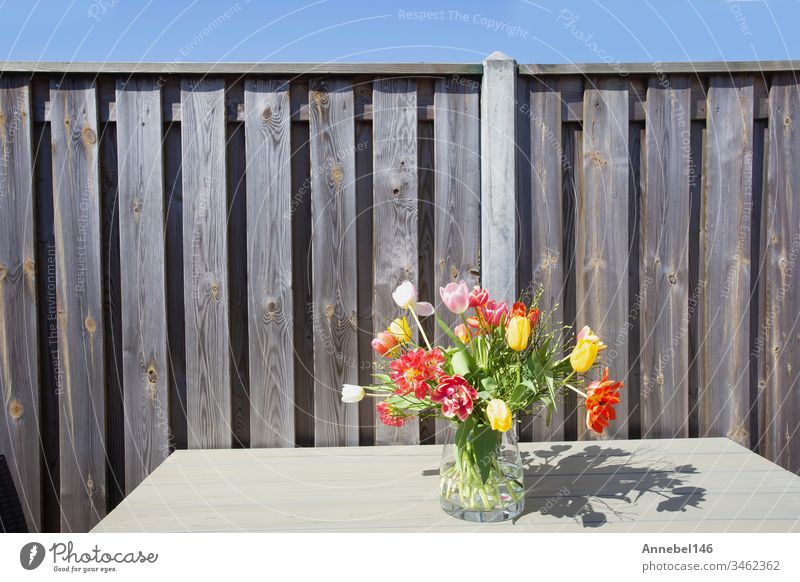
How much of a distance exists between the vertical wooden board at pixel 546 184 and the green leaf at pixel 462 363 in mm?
675

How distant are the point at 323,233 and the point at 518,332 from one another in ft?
2.82

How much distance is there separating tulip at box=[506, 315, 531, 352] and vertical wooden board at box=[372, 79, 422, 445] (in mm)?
683

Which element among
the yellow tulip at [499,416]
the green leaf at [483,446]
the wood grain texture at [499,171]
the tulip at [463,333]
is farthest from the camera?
the wood grain texture at [499,171]

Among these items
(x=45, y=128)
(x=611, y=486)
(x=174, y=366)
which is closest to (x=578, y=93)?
(x=611, y=486)

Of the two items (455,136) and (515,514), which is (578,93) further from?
(515,514)

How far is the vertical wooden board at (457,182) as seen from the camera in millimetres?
1742

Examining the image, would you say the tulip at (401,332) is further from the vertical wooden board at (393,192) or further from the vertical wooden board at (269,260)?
the vertical wooden board at (269,260)

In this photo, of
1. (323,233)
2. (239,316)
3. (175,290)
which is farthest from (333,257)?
(175,290)

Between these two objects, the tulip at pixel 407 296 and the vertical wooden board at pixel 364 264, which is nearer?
the tulip at pixel 407 296

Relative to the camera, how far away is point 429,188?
176 centimetres

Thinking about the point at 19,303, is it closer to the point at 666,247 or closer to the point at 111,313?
the point at 111,313

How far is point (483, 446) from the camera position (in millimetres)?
1164
